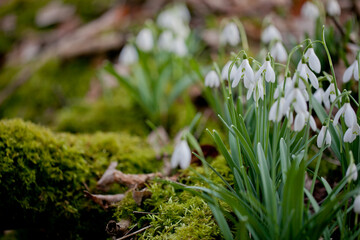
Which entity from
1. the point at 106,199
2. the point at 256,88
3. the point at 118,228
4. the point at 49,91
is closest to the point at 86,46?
the point at 49,91

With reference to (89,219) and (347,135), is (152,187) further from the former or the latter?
(347,135)

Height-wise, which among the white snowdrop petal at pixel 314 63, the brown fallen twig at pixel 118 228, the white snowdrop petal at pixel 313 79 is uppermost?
the white snowdrop petal at pixel 314 63

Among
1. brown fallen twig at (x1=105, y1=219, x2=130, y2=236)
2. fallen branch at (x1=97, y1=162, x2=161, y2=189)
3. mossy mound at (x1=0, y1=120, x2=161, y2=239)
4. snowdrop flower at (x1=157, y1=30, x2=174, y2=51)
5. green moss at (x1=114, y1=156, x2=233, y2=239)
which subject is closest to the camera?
green moss at (x1=114, y1=156, x2=233, y2=239)

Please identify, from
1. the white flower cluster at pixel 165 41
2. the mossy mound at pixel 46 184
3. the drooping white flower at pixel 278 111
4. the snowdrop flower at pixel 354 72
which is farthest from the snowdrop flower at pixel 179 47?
the drooping white flower at pixel 278 111

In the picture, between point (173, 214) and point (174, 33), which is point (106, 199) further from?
point (174, 33)

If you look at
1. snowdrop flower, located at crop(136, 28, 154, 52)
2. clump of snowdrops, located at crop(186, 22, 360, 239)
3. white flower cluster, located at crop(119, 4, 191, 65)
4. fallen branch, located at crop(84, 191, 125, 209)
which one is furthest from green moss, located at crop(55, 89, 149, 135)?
clump of snowdrops, located at crop(186, 22, 360, 239)

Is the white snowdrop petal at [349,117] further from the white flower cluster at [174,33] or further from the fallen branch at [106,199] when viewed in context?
the white flower cluster at [174,33]

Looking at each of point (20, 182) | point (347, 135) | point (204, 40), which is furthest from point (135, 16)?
point (347, 135)

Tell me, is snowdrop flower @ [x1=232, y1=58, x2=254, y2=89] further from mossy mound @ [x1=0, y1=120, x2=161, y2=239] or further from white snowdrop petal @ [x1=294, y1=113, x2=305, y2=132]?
mossy mound @ [x1=0, y1=120, x2=161, y2=239]
